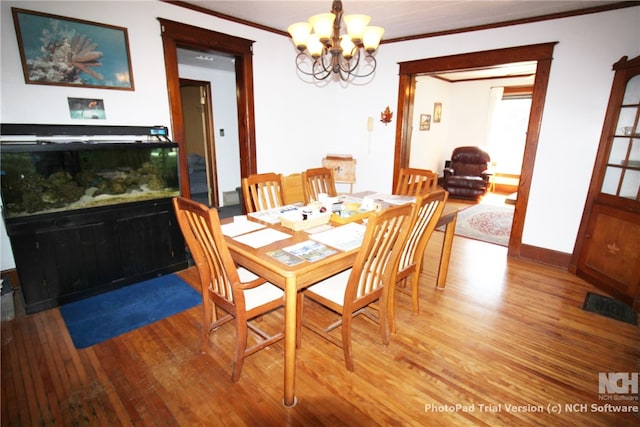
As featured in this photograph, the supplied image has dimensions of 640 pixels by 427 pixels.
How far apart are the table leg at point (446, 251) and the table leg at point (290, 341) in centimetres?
173

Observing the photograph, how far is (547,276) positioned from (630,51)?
214 cm

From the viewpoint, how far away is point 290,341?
157cm

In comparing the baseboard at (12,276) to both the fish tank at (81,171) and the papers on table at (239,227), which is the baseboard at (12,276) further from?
the papers on table at (239,227)

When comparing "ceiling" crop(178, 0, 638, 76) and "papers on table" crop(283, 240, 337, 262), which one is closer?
"papers on table" crop(283, 240, 337, 262)

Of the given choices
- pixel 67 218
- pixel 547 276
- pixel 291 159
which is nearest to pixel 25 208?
pixel 67 218

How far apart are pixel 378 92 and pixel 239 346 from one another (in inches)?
151

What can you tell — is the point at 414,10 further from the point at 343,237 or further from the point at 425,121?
the point at 425,121

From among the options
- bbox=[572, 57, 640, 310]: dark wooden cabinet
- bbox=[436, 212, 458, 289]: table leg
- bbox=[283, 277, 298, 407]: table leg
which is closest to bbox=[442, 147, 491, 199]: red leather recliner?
bbox=[572, 57, 640, 310]: dark wooden cabinet

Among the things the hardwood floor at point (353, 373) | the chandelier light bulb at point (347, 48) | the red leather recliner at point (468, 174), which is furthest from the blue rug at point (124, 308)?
the red leather recliner at point (468, 174)

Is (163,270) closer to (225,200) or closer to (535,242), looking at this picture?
(225,200)

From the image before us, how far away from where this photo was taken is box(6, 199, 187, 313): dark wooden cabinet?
229 cm

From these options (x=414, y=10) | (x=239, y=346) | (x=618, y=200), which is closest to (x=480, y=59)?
(x=414, y=10)

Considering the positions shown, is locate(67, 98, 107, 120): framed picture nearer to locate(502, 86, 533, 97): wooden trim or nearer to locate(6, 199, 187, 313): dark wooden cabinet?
locate(6, 199, 187, 313): dark wooden cabinet

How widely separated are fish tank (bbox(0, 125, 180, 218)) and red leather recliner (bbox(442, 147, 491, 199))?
5.41 m
